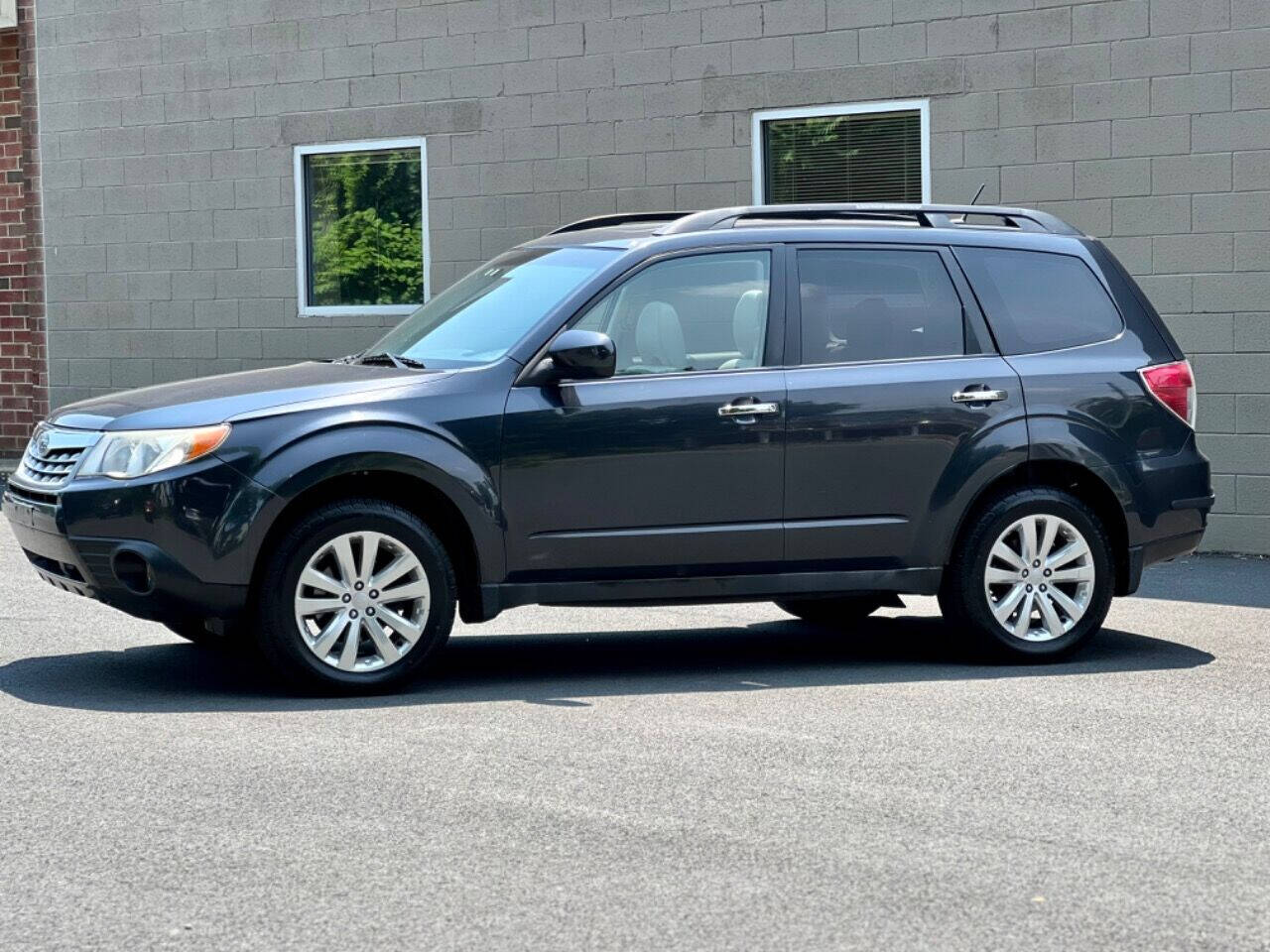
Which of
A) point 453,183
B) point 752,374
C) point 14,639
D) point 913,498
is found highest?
point 453,183

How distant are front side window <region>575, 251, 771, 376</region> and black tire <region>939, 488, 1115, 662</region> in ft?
3.90

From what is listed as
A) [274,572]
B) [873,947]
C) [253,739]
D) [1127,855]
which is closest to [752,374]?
[274,572]

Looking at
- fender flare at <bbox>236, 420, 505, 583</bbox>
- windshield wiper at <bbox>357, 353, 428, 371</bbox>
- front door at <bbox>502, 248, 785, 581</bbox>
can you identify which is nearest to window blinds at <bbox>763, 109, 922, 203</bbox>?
front door at <bbox>502, 248, 785, 581</bbox>

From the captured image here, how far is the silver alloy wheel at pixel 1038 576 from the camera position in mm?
8461

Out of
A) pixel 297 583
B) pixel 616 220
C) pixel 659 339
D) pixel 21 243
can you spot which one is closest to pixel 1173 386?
pixel 659 339

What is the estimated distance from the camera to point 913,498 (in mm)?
8312

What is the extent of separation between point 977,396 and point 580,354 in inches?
68.3

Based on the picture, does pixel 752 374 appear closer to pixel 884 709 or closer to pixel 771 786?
pixel 884 709

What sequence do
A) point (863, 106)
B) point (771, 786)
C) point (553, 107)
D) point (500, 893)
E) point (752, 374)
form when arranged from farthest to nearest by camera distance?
point (553, 107) < point (863, 106) < point (752, 374) < point (771, 786) < point (500, 893)

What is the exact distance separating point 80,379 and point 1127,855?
14.0 meters

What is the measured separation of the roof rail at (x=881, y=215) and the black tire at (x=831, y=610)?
1870 mm

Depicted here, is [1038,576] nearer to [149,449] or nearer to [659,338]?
[659,338]

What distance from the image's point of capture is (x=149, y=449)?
7422mm

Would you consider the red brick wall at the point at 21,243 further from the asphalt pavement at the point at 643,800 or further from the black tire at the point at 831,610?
the black tire at the point at 831,610
